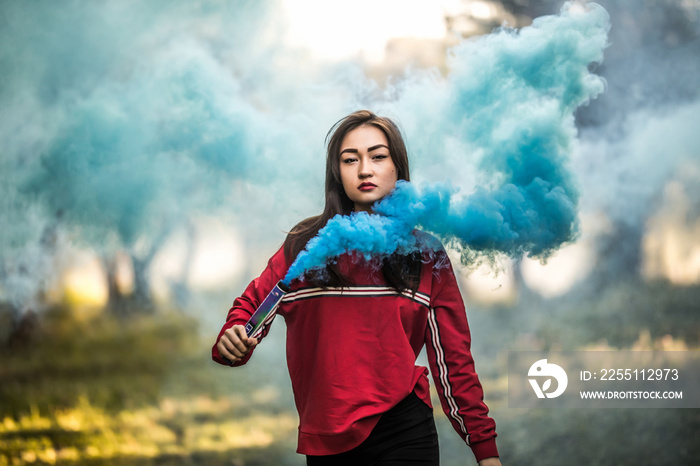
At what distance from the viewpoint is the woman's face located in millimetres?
1786

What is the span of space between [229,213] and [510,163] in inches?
68.1

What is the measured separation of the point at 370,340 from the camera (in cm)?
166

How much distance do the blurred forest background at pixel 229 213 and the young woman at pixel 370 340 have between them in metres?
1.10

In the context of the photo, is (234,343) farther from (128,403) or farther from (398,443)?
(128,403)

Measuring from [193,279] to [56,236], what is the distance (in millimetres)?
723

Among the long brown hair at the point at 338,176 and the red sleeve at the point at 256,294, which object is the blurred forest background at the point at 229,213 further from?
the red sleeve at the point at 256,294

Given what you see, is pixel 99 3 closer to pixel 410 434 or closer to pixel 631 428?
pixel 410 434

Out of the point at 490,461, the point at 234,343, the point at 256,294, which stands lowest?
the point at 490,461

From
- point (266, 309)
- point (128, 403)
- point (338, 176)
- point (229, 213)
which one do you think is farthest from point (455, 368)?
point (128, 403)

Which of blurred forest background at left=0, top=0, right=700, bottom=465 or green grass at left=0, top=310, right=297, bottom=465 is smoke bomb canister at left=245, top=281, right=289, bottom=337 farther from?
green grass at left=0, top=310, right=297, bottom=465

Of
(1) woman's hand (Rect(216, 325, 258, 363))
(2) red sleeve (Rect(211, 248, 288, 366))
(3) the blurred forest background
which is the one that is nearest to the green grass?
(3) the blurred forest background

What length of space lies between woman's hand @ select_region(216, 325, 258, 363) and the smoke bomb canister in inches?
2.0

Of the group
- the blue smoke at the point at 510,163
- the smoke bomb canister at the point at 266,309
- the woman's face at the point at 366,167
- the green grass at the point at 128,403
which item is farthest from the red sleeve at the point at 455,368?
the green grass at the point at 128,403

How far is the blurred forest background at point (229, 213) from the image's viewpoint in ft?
9.77
